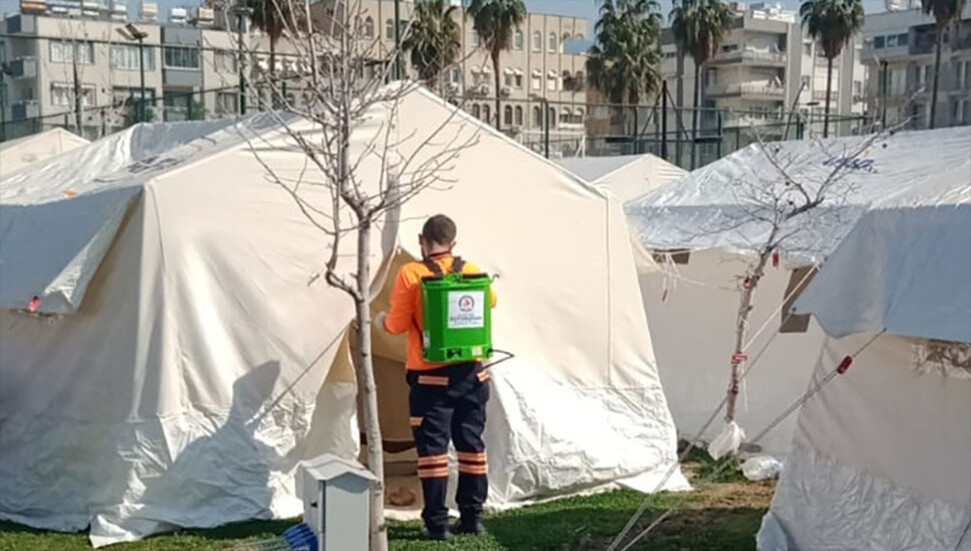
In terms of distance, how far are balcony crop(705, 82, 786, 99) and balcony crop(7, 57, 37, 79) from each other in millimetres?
37245

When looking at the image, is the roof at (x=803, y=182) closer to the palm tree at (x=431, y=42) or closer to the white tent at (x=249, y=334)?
the white tent at (x=249, y=334)

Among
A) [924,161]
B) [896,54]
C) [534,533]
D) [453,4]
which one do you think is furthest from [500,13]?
[534,533]

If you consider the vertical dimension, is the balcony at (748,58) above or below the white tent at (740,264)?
above

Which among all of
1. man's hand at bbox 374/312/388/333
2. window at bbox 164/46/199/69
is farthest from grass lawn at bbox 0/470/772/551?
window at bbox 164/46/199/69

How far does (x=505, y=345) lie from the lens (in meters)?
7.18

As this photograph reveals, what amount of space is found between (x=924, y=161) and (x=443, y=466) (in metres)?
4.88

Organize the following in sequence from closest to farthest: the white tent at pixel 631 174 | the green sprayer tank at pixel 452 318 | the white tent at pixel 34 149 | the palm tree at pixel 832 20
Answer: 1. the green sprayer tank at pixel 452 318
2. the white tent at pixel 34 149
3. the white tent at pixel 631 174
4. the palm tree at pixel 832 20

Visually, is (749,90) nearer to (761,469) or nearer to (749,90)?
(749,90)

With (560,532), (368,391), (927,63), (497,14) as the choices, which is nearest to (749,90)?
(927,63)

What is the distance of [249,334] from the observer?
6648mm

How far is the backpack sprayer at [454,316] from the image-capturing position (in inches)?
235

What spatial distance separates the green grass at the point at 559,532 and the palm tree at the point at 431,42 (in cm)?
285

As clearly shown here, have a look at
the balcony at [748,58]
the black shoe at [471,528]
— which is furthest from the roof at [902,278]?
the balcony at [748,58]

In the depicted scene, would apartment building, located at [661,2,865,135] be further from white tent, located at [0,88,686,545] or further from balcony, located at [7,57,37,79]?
white tent, located at [0,88,686,545]
